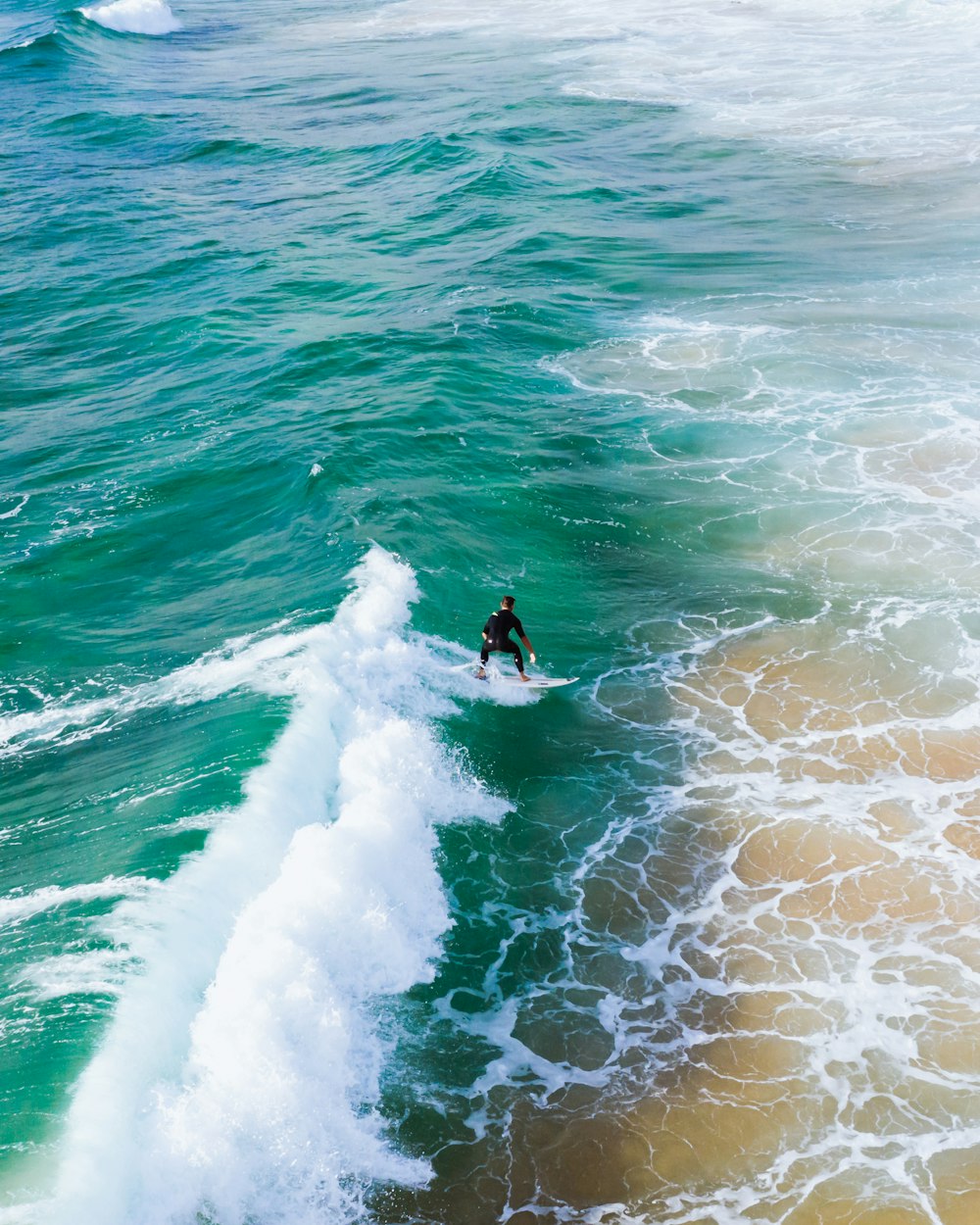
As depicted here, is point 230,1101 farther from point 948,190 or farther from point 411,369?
point 948,190

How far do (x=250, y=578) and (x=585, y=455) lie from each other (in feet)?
27.6

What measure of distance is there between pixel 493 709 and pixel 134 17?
2842 inches

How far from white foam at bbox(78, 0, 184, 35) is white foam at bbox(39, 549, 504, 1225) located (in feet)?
231

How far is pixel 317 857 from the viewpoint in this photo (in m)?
14.6

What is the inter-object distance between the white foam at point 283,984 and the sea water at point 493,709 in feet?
0.17

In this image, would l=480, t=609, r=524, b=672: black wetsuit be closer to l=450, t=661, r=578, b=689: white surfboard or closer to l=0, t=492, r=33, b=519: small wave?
l=450, t=661, r=578, b=689: white surfboard

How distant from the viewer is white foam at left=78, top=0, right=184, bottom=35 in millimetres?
72625

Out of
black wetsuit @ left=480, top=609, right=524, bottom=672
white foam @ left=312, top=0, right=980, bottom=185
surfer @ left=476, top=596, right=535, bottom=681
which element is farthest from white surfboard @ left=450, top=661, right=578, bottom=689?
white foam @ left=312, top=0, right=980, bottom=185

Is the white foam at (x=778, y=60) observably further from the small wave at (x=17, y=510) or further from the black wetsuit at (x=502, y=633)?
the small wave at (x=17, y=510)

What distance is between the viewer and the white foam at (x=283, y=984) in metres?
11.2

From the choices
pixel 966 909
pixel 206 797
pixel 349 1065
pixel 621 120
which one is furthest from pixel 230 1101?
pixel 621 120

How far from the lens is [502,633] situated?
18312 mm

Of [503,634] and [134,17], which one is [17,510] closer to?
[503,634]

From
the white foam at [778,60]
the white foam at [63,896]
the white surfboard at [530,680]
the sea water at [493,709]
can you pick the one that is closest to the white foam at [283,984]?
the sea water at [493,709]
